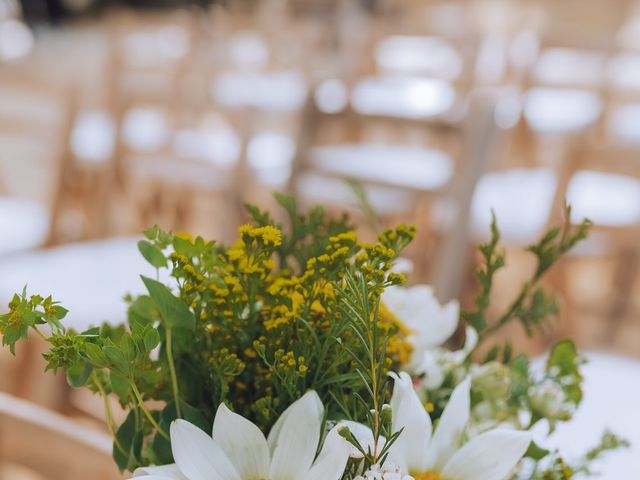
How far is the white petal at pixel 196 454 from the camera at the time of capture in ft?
1.41

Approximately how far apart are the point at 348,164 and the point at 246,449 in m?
1.56

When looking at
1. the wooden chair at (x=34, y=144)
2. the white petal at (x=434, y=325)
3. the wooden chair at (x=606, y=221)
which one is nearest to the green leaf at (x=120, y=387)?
the white petal at (x=434, y=325)

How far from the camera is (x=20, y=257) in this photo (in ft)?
5.84

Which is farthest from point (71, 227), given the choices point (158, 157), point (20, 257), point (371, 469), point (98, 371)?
point (371, 469)

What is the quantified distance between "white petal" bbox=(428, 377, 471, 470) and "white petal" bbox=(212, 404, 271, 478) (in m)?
0.11

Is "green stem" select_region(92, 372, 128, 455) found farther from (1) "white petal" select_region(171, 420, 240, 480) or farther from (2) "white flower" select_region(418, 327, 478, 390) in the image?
(2) "white flower" select_region(418, 327, 478, 390)

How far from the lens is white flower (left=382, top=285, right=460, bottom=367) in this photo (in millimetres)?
588

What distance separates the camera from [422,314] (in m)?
0.60

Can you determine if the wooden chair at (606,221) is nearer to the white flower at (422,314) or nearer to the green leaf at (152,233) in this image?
the white flower at (422,314)

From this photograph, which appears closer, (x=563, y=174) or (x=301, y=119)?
(x=563, y=174)

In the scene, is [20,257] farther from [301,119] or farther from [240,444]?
[240,444]

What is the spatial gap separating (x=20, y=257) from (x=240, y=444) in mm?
1476

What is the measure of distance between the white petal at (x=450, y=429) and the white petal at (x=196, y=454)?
0.42 ft

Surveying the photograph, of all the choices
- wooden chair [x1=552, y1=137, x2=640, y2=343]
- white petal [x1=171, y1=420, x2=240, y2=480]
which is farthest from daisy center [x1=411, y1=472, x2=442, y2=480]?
wooden chair [x1=552, y1=137, x2=640, y2=343]
